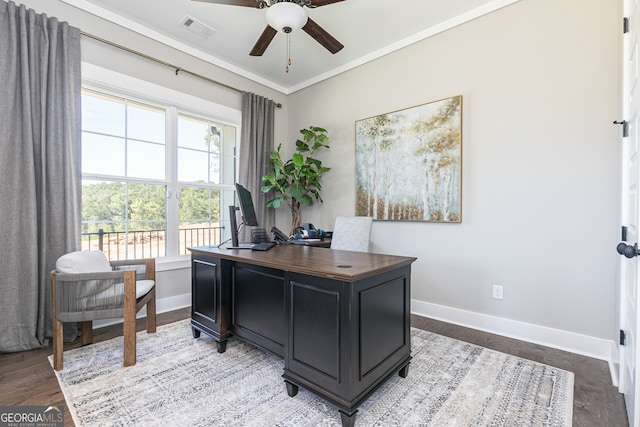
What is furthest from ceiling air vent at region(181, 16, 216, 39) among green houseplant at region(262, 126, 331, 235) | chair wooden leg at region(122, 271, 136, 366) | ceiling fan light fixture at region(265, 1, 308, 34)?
chair wooden leg at region(122, 271, 136, 366)

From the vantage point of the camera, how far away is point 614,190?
6.76ft

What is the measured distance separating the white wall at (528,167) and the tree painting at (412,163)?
4.4 inches

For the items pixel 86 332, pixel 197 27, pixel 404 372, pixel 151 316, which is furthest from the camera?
pixel 197 27

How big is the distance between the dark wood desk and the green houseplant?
166 cm

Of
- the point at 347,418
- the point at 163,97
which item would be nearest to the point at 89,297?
the point at 347,418

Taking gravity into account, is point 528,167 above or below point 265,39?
below

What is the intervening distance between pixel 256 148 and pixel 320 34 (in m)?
1.88

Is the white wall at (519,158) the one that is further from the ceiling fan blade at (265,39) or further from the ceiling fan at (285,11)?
the ceiling fan at (285,11)

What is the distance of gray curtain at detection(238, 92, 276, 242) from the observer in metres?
3.76

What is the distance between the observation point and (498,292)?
2.55 meters

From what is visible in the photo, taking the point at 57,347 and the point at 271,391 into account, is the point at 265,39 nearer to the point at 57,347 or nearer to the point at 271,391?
the point at 271,391

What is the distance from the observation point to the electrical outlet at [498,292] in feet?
8.30

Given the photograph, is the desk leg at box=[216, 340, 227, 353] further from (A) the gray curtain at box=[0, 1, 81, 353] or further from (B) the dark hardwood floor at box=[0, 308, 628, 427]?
(A) the gray curtain at box=[0, 1, 81, 353]

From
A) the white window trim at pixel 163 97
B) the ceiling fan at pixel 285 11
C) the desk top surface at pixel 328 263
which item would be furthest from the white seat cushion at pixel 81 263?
the ceiling fan at pixel 285 11
